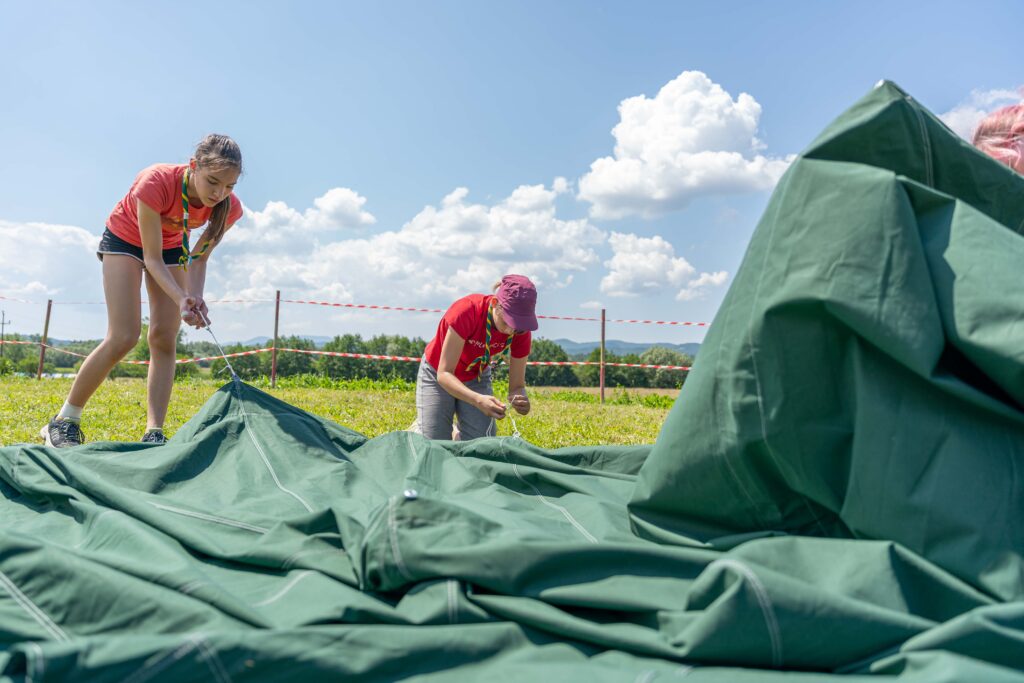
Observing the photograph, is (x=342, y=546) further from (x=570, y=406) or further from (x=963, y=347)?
(x=570, y=406)

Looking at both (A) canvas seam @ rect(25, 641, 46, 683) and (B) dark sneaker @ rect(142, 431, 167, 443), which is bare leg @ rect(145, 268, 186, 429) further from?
(A) canvas seam @ rect(25, 641, 46, 683)

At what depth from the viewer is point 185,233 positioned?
3.83 m

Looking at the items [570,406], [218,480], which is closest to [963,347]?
[218,480]

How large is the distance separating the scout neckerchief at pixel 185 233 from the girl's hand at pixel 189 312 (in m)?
0.46

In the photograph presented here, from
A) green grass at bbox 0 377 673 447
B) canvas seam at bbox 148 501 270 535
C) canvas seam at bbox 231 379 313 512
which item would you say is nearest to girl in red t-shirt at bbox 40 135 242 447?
canvas seam at bbox 231 379 313 512

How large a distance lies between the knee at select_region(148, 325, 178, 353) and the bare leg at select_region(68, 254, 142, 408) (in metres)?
0.10

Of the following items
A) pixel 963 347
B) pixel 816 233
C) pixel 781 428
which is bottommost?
pixel 781 428

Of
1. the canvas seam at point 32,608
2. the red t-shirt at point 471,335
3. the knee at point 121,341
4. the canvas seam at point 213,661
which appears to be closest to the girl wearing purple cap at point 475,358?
the red t-shirt at point 471,335

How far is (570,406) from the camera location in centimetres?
945

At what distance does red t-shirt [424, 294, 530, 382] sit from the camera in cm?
388

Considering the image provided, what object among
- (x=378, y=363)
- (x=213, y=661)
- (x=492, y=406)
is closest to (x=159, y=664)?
(x=213, y=661)

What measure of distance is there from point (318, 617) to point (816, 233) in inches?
46.5

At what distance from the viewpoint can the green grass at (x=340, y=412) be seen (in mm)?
5520

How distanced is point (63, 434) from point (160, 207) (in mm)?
1277
